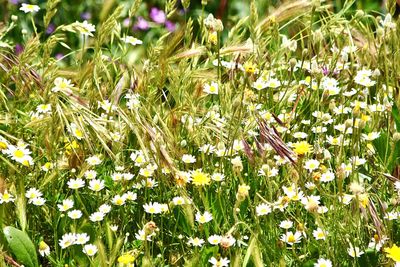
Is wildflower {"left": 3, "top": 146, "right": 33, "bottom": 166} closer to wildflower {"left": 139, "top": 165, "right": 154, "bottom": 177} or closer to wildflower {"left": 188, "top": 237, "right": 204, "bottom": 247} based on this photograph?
wildflower {"left": 139, "top": 165, "right": 154, "bottom": 177}

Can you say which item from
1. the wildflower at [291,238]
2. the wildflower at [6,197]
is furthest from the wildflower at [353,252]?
the wildflower at [6,197]

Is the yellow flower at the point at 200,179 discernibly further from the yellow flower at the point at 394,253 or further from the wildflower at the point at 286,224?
the yellow flower at the point at 394,253

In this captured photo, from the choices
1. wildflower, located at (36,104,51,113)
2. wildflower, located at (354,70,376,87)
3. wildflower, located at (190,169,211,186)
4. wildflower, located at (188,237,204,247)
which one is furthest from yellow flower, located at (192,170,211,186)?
wildflower, located at (354,70,376,87)

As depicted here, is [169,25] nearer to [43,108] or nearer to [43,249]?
[43,108]

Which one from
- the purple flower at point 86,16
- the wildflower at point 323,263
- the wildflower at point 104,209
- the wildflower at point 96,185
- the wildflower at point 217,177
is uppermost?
the wildflower at point 217,177

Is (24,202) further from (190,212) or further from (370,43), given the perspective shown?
(370,43)

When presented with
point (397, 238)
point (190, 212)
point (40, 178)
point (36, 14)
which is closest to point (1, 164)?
point (40, 178)
